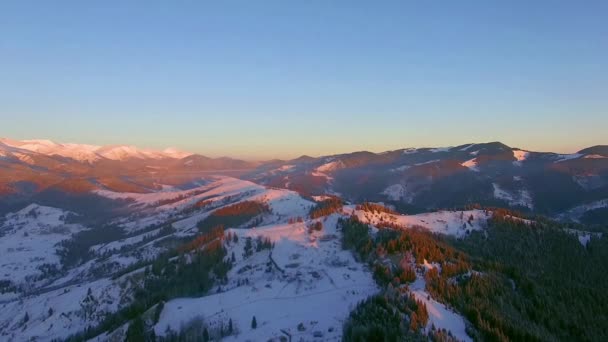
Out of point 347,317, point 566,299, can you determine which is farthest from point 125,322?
point 566,299

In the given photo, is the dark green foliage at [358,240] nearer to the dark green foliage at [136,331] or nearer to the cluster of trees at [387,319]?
the cluster of trees at [387,319]

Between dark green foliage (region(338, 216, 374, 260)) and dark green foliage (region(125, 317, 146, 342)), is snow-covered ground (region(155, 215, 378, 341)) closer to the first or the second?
dark green foliage (region(338, 216, 374, 260))

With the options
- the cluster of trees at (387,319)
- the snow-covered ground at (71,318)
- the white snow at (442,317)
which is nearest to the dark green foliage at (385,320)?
the cluster of trees at (387,319)

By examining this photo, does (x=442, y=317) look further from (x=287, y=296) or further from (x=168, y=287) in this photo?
(x=168, y=287)

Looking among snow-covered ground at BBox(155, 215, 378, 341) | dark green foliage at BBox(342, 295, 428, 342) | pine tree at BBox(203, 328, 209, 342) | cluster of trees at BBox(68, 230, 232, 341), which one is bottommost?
cluster of trees at BBox(68, 230, 232, 341)

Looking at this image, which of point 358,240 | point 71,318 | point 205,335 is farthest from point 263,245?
point 71,318

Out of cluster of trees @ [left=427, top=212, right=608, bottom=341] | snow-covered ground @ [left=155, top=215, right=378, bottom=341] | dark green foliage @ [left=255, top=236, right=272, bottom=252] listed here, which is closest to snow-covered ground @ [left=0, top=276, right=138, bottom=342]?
snow-covered ground @ [left=155, top=215, right=378, bottom=341]

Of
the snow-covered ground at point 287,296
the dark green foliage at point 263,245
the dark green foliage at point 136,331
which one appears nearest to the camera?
the snow-covered ground at point 287,296

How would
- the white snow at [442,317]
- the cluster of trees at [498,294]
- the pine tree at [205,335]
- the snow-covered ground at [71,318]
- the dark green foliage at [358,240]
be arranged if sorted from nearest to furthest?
the white snow at [442,317] < the cluster of trees at [498,294] < the pine tree at [205,335] < the dark green foliage at [358,240] < the snow-covered ground at [71,318]

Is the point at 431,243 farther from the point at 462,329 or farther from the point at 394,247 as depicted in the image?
the point at 462,329
